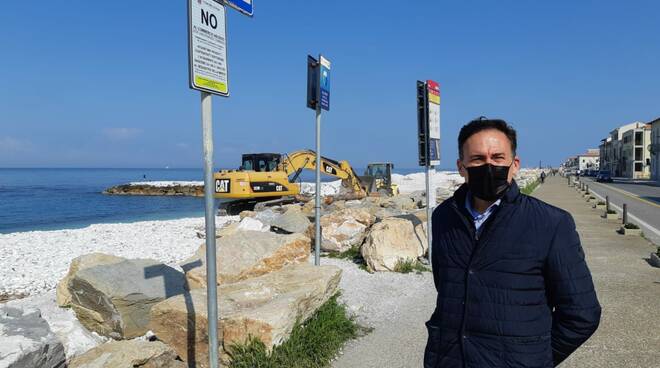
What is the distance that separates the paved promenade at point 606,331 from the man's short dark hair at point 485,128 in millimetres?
2925

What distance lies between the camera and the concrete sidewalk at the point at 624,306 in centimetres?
473

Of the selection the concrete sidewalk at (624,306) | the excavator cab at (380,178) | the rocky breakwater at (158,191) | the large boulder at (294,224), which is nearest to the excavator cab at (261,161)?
the excavator cab at (380,178)

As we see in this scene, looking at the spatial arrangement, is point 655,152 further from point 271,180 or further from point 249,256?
point 249,256

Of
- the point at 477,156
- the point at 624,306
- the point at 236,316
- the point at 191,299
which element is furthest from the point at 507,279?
the point at 624,306

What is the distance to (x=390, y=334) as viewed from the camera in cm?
546

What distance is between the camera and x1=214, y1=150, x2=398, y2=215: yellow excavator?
21.3 metres

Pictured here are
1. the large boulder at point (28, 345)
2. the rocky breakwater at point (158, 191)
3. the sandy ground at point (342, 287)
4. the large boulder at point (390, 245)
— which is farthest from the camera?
the rocky breakwater at point (158, 191)

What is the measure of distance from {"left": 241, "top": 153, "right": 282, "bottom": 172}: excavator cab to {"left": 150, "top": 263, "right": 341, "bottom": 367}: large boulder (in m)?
19.4

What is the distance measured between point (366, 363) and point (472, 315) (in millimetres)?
2720

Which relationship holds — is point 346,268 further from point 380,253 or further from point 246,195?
point 246,195

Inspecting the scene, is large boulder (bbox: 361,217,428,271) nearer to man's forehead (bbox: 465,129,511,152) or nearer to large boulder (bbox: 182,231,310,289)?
large boulder (bbox: 182,231,310,289)

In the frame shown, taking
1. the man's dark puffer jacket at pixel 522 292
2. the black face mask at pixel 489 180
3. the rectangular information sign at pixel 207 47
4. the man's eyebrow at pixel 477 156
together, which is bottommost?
the man's dark puffer jacket at pixel 522 292

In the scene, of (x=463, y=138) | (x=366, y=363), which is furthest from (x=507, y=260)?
(x=366, y=363)

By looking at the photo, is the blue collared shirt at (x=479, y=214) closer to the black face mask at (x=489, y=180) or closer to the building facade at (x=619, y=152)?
the black face mask at (x=489, y=180)
